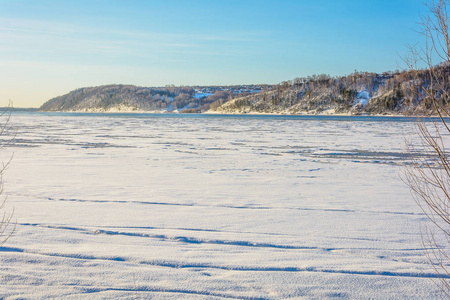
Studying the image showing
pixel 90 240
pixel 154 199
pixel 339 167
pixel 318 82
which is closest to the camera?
pixel 90 240

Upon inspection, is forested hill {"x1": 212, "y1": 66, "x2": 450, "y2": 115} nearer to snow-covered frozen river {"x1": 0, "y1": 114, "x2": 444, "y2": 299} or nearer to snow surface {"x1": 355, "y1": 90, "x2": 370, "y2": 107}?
snow surface {"x1": 355, "y1": 90, "x2": 370, "y2": 107}

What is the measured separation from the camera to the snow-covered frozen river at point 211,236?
439cm

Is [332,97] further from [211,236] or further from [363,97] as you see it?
[211,236]

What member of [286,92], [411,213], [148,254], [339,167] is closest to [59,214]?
[148,254]

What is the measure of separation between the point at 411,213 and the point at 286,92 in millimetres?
178194

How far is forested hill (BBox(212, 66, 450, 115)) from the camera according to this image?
13750 centimetres

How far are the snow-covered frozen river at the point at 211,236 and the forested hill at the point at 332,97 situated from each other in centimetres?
12582

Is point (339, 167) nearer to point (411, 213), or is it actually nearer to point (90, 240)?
point (411, 213)

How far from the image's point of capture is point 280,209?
781cm

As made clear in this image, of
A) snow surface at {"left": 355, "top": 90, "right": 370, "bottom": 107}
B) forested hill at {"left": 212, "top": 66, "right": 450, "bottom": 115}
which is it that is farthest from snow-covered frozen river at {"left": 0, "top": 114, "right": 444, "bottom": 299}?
snow surface at {"left": 355, "top": 90, "right": 370, "bottom": 107}

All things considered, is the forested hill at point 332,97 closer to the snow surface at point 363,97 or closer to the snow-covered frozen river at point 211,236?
the snow surface at point 363,97

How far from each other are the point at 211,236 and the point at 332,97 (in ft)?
531

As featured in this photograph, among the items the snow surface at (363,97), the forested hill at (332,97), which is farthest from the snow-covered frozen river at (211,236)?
the snow surface at (363,97)

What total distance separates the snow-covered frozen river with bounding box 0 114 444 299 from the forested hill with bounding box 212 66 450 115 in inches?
4953
